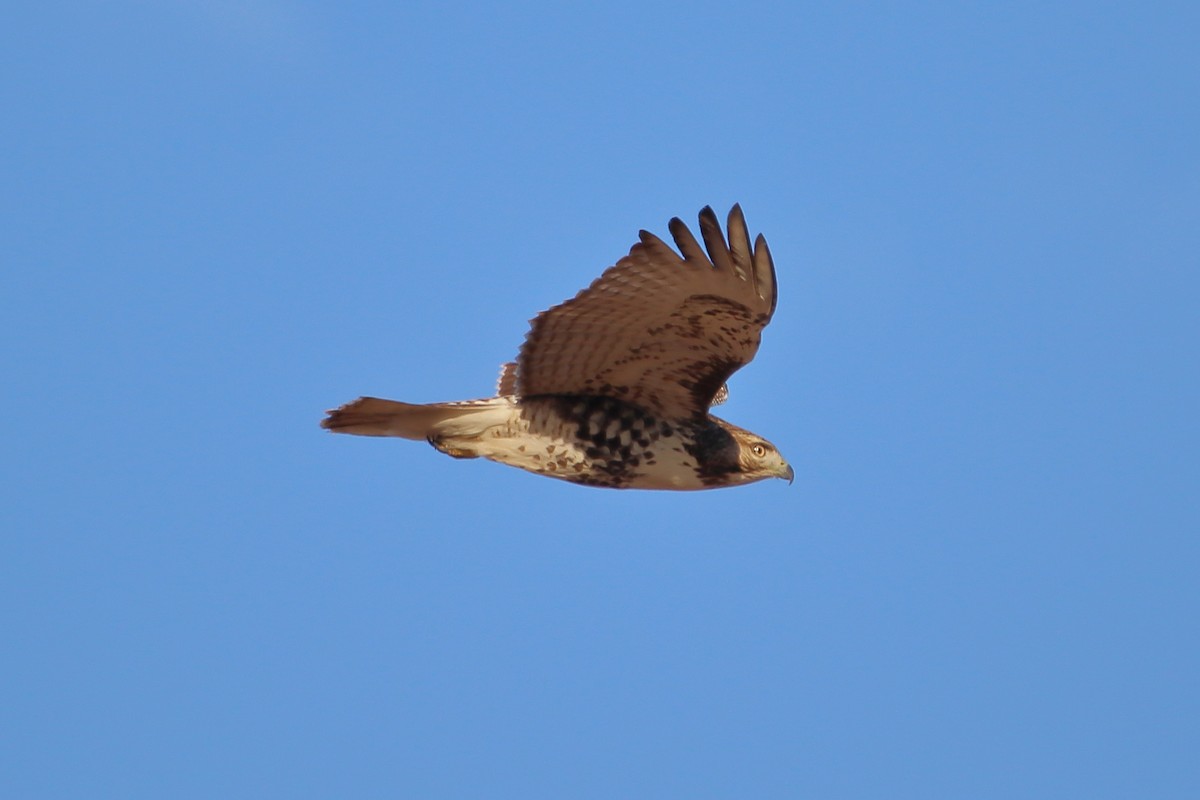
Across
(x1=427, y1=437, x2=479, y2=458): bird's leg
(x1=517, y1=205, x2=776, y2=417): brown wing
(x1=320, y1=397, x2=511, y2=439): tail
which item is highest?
(x1=517, y1=205, x2=776, y2=417): brown wing

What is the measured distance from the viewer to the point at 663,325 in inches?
358

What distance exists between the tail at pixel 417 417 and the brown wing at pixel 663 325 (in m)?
0.26

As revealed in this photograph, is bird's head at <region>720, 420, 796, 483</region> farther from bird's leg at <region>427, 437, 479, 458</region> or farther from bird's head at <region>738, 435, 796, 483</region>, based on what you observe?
bird's leg at <region>427, 437, 479, 458</region>

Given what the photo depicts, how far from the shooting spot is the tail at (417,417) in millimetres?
9508

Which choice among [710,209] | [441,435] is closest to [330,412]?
[441,435]

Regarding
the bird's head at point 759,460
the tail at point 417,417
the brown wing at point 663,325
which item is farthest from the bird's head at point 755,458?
the tail at point 417,417

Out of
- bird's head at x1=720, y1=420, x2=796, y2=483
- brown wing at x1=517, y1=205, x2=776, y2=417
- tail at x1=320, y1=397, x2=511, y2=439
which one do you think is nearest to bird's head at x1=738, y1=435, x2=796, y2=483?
bird's head at x1=720, y1=420, x2=796, y2=483

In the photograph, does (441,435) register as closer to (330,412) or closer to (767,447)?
(330,412)

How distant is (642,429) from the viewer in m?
9.63

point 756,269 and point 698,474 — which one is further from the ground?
point 756,269

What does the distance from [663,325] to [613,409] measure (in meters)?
0.79

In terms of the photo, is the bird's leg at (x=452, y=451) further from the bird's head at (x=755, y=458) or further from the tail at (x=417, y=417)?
the bird's head at (x=755, y=458)

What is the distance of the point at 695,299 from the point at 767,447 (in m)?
1.33

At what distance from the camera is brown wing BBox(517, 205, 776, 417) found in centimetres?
865
